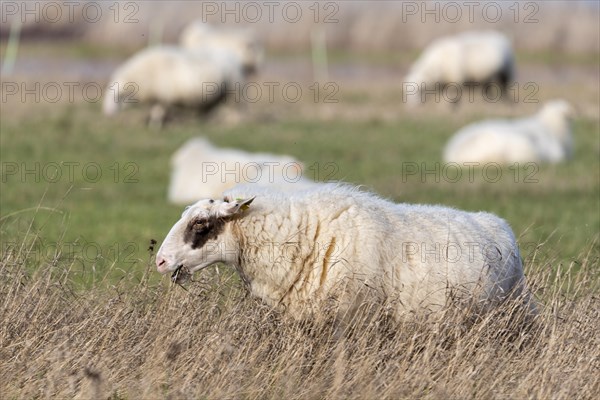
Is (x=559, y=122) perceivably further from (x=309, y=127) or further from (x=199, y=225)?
(x=199, y=225)

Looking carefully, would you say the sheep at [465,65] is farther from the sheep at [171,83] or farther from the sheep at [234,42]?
the sheep at [171,83]

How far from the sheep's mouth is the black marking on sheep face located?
0.47 ft

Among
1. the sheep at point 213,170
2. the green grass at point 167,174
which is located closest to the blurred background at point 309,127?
the green grass at point 167,174

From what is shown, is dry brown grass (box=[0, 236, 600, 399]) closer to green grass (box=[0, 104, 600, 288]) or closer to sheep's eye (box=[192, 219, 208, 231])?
sheep's eye (box=[192, 219, 208, 231])

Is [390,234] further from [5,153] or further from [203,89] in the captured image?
[203,89]

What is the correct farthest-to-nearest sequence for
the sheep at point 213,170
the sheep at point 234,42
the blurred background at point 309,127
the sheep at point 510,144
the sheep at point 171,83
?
the sheep at point 234,42
the sheep at point 171,83
the sheep at point 510,144
the sheep at point 213,170
the blurred background at point 309,127

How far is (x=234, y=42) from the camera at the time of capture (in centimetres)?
3422

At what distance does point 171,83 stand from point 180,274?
62.7 feet

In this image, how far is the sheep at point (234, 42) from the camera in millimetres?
33938

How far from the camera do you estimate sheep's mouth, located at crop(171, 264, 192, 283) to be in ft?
22.4

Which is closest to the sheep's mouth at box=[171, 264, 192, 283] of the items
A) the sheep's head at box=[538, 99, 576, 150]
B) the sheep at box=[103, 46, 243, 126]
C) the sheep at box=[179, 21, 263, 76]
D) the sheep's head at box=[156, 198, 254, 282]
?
the sheep's head at box=[156, 198, 254, 282]

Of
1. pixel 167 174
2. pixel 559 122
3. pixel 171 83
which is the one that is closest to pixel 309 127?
pixel 171 83

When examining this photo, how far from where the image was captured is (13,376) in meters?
6.12

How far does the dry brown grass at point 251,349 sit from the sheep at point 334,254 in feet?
0.47
